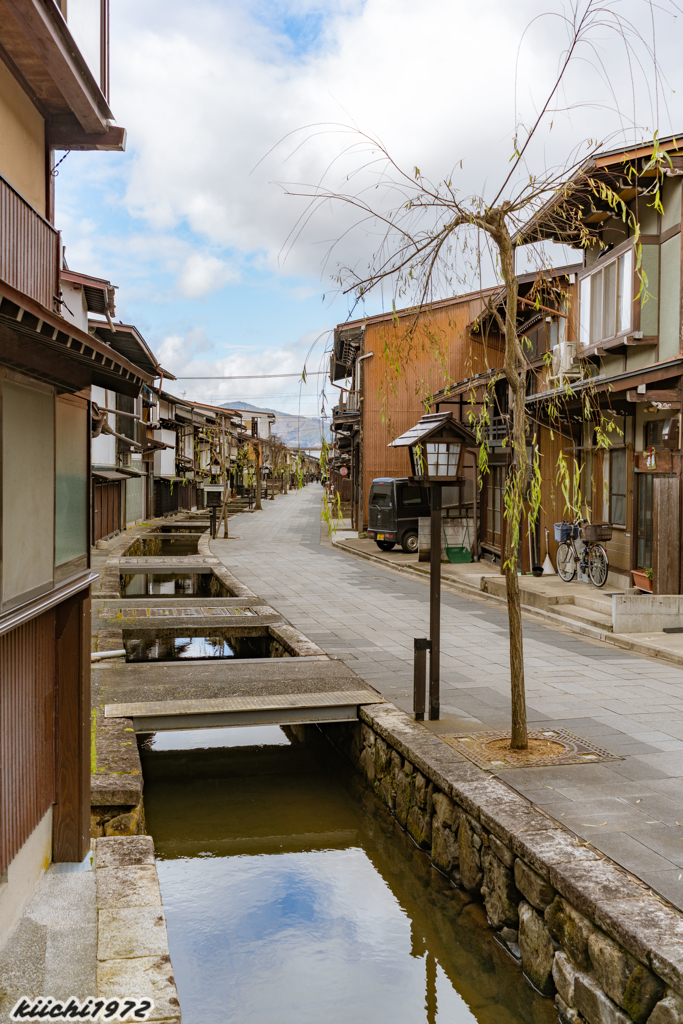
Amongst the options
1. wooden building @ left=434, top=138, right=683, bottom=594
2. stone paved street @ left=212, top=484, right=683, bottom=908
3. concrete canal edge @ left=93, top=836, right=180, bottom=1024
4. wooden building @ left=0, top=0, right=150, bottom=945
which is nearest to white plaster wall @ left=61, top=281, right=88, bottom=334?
stone paved street @ left=212, top=484, right=683, bottom=908

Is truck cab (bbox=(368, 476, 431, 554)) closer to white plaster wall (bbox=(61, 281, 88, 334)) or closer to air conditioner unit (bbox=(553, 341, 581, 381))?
air conditioner unit (bbox=(553, 341, 581, 381))

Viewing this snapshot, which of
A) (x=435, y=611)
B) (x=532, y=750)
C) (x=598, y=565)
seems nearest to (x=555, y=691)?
(x=435, y=611)

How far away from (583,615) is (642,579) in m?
1.23

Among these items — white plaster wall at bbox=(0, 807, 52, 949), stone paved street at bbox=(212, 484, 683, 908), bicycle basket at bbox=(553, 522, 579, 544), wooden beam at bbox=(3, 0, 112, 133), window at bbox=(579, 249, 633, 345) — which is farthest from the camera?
bicycle basket at bbox=(553, 522, 579, 544)

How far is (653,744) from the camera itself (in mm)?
6770

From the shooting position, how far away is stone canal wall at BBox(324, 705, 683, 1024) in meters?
3.74

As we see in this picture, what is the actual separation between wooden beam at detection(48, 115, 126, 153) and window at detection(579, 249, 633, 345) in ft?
32.0

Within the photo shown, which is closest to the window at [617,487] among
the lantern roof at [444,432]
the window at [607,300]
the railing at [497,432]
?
the window at [607,300]

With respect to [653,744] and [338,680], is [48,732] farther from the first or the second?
[653,744]

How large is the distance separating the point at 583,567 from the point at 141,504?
29.1 meters

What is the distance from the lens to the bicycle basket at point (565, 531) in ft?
51.3

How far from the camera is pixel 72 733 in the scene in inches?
216

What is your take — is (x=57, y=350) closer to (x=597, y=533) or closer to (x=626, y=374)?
(x=626, y=374)

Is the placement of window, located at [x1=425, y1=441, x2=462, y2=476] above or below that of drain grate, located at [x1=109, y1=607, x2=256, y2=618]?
above
